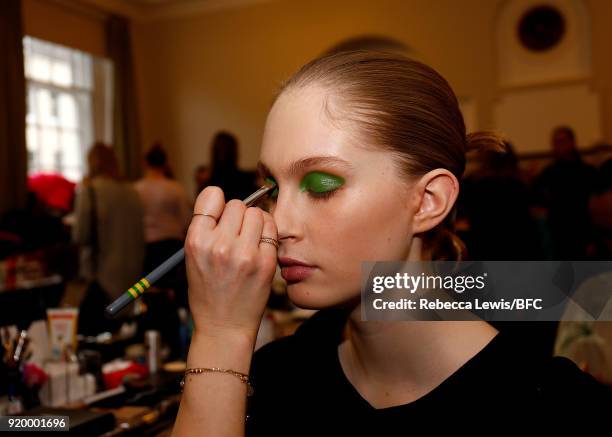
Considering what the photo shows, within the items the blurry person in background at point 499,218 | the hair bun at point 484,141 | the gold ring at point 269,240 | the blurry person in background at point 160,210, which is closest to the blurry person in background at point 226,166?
the blurry person in background at point 160,210

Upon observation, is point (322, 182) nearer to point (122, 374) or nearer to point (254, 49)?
point (122, 374)

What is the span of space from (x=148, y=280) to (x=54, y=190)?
5026 mm

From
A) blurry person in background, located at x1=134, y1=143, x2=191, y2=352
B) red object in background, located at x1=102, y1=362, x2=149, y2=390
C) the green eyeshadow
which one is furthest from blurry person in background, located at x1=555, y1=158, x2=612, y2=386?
blurry person in background, located at x1=134, y1=143, x2=191, y2=352

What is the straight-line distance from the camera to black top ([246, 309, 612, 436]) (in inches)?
30.3

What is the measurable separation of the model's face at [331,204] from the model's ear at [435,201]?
21mm

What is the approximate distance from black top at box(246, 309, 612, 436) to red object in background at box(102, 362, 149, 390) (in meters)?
0.65

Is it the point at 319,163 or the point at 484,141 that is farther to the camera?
the point at 484,141

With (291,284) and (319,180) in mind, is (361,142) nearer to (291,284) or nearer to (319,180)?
(319,180)

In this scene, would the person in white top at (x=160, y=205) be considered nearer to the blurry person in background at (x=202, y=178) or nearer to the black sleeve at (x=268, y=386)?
the blurry person in background at (x=202, y=178)

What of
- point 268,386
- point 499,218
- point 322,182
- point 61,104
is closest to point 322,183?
point 322,182

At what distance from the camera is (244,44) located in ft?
20.9

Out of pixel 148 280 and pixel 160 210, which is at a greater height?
pixel 160 210

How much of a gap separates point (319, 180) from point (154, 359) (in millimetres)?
1071

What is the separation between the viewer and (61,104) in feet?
20.0
